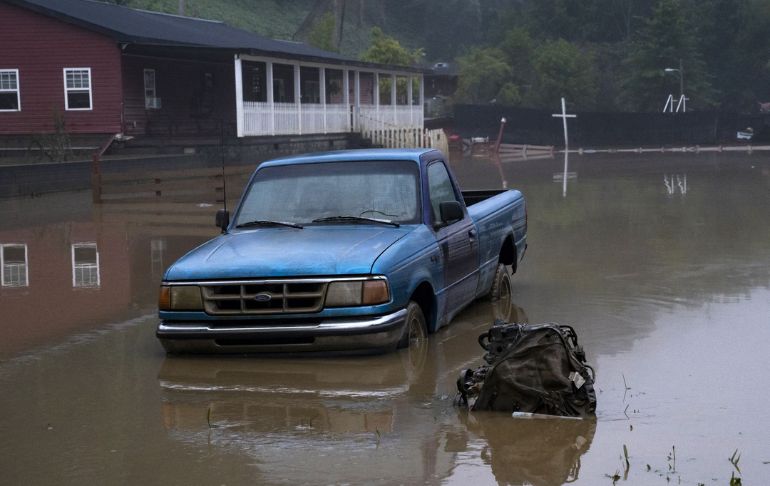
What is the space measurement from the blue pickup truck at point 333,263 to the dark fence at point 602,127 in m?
47.6

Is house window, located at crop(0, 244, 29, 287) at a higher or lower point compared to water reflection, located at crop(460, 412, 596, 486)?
lower

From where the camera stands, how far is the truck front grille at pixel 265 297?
8.42 m

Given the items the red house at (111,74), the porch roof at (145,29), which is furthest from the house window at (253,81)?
the red house at (111,74)

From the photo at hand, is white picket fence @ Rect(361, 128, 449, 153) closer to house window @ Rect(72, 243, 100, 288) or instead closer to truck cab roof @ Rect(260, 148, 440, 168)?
house window @ Rect(72, 243, 100, 288)

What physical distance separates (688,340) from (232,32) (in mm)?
44770

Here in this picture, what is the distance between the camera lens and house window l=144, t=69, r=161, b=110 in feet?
133

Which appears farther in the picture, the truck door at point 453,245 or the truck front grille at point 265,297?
the truck door at point 453,245

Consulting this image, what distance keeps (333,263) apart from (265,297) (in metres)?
0.54

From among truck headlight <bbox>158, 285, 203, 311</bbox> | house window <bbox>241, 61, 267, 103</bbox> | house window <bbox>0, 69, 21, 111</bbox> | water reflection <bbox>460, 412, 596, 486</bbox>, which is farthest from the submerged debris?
house window <bbox>241, 61, 267, 103</bbox>

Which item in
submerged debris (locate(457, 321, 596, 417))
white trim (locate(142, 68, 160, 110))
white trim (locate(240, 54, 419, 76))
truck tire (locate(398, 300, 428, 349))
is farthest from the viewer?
white trim (locate(142, 68, 160, 110))

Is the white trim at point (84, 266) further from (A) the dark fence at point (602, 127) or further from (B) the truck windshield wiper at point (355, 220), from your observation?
(A) the dark fence at point (602, 127)

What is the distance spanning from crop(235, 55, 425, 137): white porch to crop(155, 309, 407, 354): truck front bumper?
29211 mm

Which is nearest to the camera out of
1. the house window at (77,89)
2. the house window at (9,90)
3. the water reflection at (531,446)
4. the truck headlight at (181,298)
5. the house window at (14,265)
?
the water reflection at (531,446)

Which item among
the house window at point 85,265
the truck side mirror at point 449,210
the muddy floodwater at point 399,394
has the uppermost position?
the truck side mirror at point 449,210
